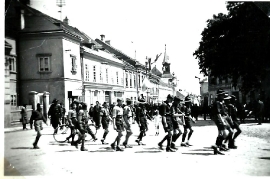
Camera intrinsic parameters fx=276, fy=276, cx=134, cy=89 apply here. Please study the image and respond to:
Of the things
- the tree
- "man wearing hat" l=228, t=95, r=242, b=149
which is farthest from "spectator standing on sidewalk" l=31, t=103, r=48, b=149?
"man wearing hat" l=228, t=95, r=242, b=149

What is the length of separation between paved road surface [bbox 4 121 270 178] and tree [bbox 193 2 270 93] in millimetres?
1552

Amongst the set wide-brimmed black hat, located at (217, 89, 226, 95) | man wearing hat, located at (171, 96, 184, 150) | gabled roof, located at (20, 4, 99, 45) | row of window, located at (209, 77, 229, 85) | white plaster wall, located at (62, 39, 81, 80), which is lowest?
man wearing hat, located at (171, 96, 184, 150)

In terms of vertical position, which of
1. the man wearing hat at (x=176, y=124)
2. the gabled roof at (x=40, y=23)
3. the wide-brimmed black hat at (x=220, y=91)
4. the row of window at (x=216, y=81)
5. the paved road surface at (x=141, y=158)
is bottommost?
the paved road surface at (x=141, y=158)

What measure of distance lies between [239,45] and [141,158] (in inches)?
156

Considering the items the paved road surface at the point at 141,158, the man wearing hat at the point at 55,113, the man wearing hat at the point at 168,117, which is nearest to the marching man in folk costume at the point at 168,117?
the man wearing hat at the point at 168,117

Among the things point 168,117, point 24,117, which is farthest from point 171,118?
point 24,117

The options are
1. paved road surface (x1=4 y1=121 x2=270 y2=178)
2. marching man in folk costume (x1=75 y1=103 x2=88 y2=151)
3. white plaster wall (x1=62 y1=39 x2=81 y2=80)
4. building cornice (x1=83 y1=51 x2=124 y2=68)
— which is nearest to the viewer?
paved road surface (x1=4 y1=121 x2=270 y2=178)

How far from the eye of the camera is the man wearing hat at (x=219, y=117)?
7.10 meters

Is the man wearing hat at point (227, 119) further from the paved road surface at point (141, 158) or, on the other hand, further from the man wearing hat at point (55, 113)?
the man wearing hat at point (55, 113)

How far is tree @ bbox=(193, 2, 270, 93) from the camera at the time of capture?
22.9 ft

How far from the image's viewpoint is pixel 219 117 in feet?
23.5

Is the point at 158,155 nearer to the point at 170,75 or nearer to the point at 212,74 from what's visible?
the point at 170,75

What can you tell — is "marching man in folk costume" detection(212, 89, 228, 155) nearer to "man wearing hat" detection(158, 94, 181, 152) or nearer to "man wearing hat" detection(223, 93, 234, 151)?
"man wearing hat" detection(223, 93, 234, 151)

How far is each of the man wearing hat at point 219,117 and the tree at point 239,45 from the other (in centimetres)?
69
